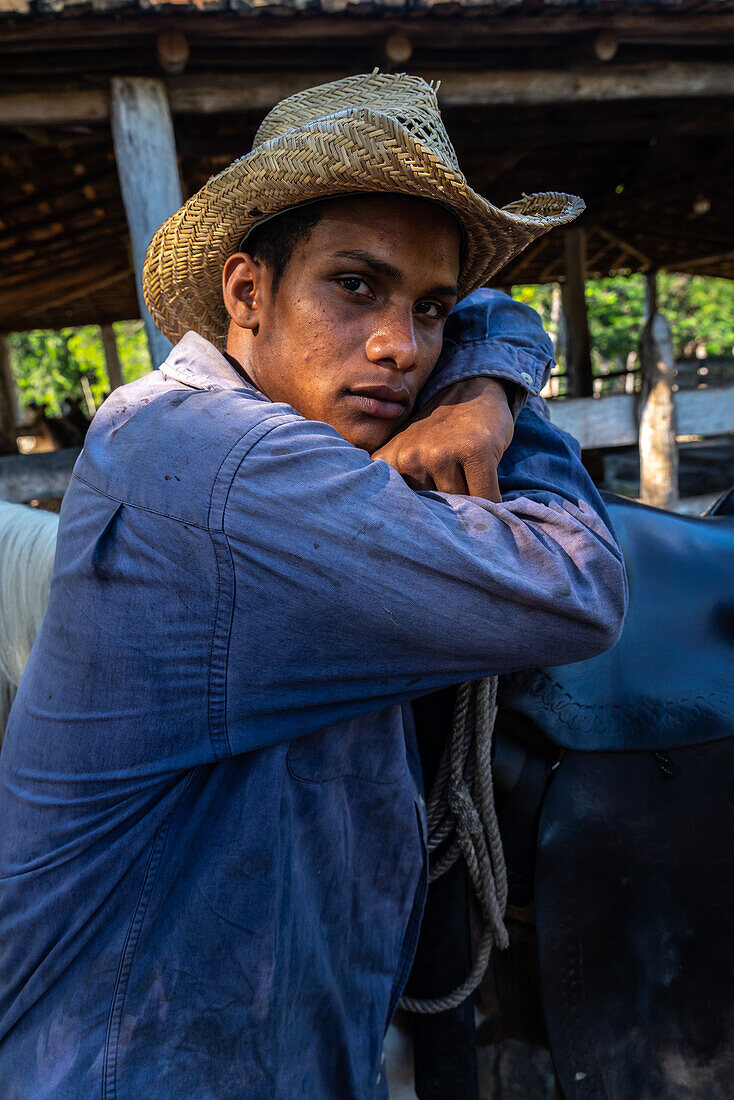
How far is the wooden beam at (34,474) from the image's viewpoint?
15.3 ft

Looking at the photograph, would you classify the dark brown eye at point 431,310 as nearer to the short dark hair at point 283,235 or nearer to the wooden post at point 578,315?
the short dark hair at point 283,235

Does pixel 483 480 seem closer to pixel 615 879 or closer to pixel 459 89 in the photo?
pixel 615 879

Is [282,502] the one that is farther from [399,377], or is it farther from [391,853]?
[391,853]

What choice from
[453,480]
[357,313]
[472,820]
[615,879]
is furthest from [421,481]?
[615,879]

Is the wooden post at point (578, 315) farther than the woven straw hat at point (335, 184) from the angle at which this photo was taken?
Yes

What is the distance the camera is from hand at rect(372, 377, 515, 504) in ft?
3.10

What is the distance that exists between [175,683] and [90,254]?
763cm

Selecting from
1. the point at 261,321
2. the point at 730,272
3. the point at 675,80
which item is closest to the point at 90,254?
the point at 675,80

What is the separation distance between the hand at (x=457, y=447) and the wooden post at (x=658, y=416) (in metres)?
4.59

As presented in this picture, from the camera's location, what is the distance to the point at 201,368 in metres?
0.99

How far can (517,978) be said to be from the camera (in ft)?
4.30

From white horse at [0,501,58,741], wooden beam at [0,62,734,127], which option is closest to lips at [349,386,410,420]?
white horse at [0,501,58,741]

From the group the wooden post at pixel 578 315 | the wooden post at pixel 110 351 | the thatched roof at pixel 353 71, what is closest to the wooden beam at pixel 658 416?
the thatched roof at pixel 353 71

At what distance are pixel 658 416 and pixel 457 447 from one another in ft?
15.6
